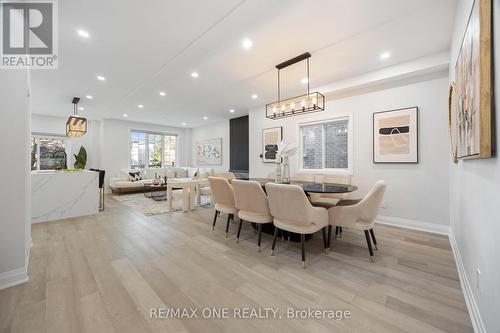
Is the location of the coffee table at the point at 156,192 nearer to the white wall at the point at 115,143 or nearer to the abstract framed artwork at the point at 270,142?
the white wall at the point at 115,143

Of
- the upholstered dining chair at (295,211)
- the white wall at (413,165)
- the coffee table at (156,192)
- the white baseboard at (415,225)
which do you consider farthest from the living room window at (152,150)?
the white baseboard at (415,225)

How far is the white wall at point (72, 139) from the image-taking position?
262 inches

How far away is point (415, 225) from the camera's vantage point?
10.7 ft

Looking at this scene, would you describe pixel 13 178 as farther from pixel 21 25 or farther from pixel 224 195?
pixel 224 195

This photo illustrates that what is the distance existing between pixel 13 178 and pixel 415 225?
5.35 meters

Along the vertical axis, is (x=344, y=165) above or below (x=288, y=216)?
above

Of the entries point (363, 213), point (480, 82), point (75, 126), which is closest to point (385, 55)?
point (480, 82)

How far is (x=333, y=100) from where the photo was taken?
420 centimetres

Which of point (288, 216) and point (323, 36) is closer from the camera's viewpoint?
point (288, 216)

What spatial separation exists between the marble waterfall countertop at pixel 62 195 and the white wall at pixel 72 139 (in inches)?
160

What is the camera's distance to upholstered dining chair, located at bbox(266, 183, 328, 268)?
203 cm

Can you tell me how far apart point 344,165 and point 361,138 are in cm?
64

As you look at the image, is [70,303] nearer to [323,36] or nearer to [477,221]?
[477,221]

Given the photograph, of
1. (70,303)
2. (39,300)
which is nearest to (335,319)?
(70,303)
